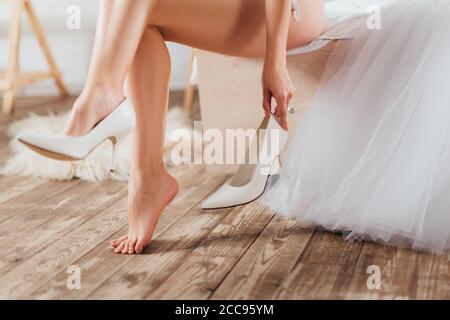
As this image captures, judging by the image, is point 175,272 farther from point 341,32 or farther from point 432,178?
point 341,32

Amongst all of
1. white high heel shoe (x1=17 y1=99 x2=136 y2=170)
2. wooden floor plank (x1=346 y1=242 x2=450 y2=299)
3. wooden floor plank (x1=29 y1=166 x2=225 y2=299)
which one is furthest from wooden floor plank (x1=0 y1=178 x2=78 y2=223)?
wooden floor plank (x1=346 y1=242 x2=450 y2=299)

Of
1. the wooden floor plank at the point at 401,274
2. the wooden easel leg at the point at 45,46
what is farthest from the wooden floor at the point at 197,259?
the wooden easel leg at the point at 45,46

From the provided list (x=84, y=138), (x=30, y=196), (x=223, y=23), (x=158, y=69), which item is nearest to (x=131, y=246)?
(x=84, y=138)

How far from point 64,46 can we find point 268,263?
297cm

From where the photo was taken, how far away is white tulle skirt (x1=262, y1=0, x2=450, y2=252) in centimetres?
131

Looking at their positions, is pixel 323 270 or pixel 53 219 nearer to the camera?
pixel 323 270

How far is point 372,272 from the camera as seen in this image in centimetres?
118

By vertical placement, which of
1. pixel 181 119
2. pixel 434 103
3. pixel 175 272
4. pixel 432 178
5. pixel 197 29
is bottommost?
pixel 181 119

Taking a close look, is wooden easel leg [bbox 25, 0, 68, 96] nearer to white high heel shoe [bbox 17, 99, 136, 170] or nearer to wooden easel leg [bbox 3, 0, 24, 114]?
wooden easel leg [bbox 3, 0, 24, 114]

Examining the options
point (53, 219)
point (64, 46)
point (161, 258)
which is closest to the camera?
point (161, 258)

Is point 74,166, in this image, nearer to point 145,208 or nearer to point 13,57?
point 145,208

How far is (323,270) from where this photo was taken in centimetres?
120
